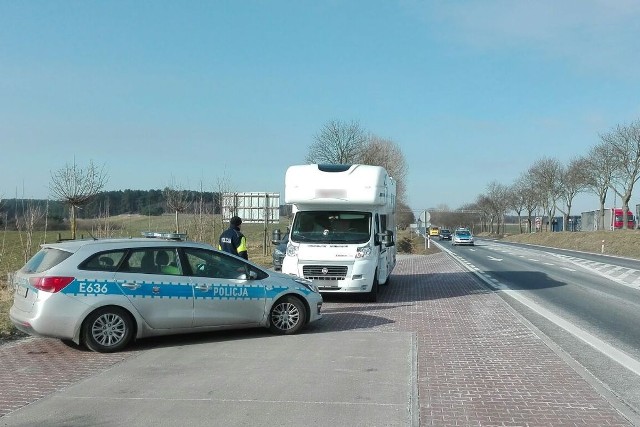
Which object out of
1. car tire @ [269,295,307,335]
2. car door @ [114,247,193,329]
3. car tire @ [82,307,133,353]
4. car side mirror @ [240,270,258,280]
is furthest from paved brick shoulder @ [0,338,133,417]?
car tire @ [269,295,307,335]

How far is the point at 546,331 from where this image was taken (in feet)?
36.2

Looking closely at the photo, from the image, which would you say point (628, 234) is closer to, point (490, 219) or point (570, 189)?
point (570, 189)

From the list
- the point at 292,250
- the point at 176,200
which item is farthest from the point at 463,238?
the point at 292,250

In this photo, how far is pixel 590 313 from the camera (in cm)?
1351

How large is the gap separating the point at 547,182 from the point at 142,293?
218 ft

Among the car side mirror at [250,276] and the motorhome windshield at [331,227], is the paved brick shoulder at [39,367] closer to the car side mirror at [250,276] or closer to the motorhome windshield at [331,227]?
the car side mirror at [250,276]

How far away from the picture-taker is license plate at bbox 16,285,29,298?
28.0ft

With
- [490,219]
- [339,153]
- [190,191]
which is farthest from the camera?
[490,219]

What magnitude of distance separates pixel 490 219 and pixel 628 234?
54320 millimetres

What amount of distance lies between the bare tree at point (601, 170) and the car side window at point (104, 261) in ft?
166

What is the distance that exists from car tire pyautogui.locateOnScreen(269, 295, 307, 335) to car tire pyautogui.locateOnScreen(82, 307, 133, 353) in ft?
7.19

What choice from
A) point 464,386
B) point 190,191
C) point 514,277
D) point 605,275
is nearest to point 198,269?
point 464,386

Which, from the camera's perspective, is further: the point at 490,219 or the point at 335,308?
the point at 490,219

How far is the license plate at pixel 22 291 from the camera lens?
28.0ft
